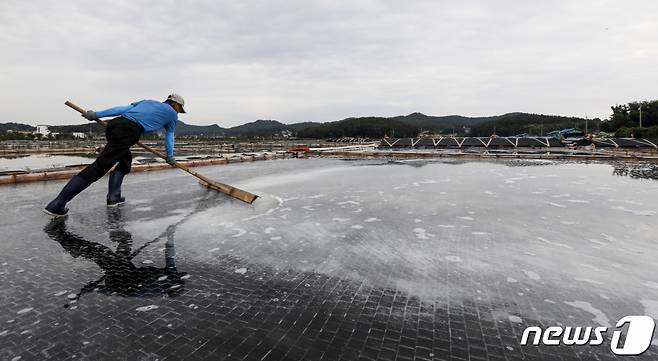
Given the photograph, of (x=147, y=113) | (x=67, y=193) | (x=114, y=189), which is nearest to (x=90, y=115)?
(x=147, y=113)

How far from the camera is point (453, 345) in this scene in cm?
298

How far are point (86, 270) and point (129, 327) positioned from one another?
1.79m

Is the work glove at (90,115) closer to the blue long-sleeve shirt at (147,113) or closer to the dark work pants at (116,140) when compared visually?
the blue long-sleeve shirt at (147,113)

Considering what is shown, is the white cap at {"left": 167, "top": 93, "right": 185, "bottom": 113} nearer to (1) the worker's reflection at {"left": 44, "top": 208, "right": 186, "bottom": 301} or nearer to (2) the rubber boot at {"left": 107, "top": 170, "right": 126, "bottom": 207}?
(2) the rubber boot at {"left": 107, "top": 170, "right": 126, "bottom": 207}

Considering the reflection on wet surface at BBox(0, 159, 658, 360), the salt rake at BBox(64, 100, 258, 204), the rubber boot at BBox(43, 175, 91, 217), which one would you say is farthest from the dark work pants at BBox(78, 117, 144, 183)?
the reflection on wet surface at BBox(0, 159, 658, 360)

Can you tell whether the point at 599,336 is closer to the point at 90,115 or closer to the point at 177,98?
the point at 177,98

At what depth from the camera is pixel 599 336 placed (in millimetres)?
3168

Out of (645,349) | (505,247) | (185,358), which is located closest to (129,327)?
(185,358)

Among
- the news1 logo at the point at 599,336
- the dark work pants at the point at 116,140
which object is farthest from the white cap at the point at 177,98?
the news1 logo at the point at 599,336

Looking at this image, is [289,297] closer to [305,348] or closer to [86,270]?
[305,348]

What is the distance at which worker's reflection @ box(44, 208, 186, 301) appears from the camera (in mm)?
3932

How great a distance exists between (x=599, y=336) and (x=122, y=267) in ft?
17.4

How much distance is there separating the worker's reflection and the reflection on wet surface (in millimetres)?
27

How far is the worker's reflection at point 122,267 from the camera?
393 centimetres
